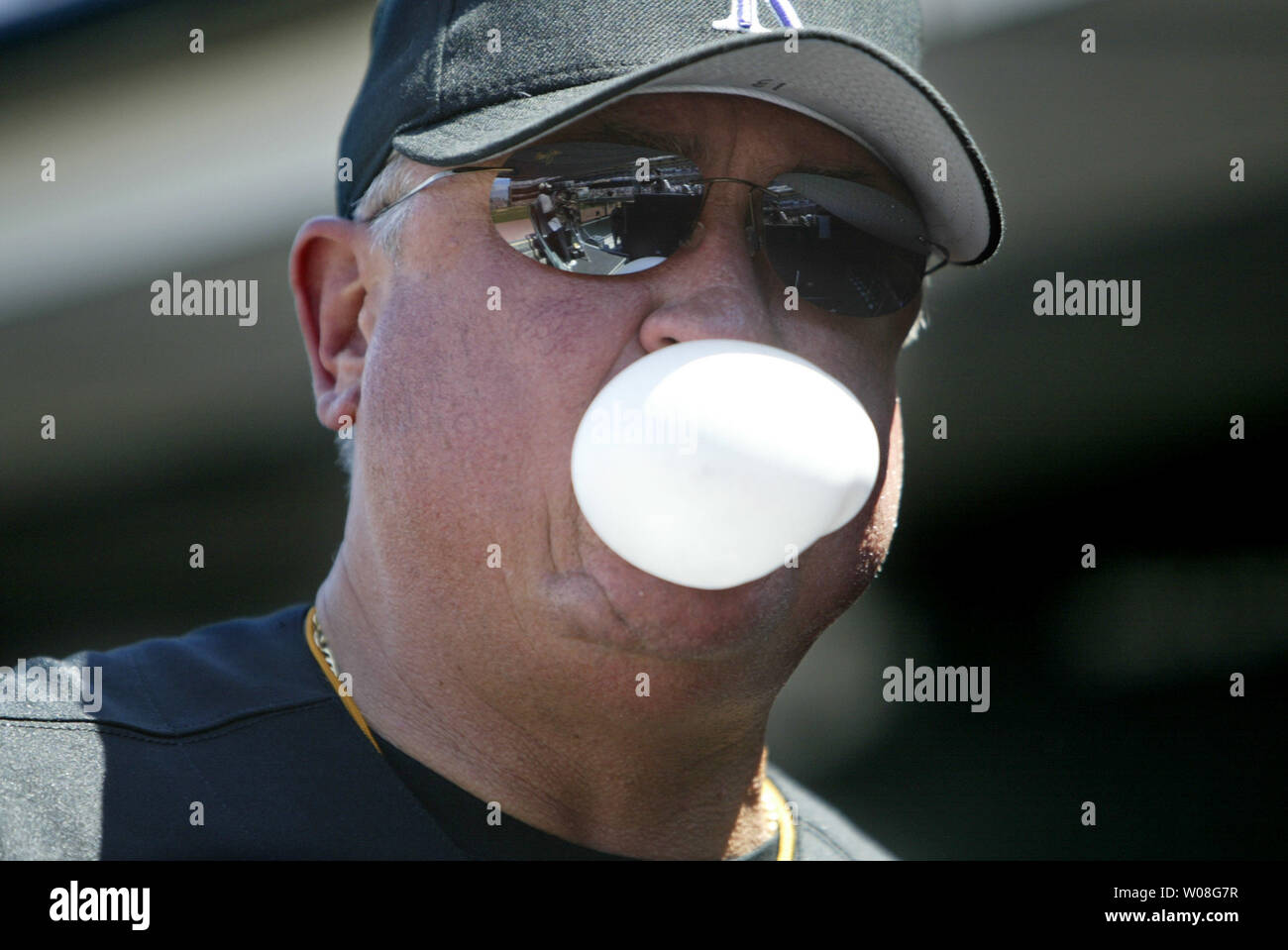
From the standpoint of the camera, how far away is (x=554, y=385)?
5.82 feet

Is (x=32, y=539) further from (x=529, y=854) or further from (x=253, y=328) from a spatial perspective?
(x=529, y=854)

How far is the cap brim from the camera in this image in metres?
1.74

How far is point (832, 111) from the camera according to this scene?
194cm

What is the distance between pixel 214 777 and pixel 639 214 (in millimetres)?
999

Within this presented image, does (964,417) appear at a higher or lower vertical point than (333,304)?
lower

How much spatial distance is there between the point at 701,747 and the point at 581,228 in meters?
0.83

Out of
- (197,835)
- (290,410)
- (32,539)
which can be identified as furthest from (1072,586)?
(32,539)

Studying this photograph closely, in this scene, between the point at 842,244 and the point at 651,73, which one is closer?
the point at 651,73

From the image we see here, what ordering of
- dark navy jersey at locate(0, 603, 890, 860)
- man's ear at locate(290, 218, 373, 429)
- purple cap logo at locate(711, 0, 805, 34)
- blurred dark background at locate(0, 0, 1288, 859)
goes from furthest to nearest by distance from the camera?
blurred dark background at locate(0, 0, 1288, 859) < man's ear at locate(290, 218, 373, 429) < purple cap logo at locate(711, 0, 805, 34) < dark navy jersey at locate(0, 603, 890, 860)

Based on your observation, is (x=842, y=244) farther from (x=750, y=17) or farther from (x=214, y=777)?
(x=214, y=777)

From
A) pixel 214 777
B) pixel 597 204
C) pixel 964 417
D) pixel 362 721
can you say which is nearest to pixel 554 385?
pixel 597 204

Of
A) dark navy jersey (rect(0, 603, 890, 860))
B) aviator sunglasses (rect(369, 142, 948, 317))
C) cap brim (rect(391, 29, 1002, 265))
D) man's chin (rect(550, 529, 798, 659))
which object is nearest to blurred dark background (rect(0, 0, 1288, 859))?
cap brim (rect(391, 29, 1002, 265))

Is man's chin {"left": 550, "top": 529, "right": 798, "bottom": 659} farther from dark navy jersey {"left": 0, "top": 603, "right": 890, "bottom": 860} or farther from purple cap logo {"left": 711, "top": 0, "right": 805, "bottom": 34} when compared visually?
purple cap logo {"left": 711, "top": 0, "right": 805, "bottom": 34}

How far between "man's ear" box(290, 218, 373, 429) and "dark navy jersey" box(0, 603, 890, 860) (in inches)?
17.2
